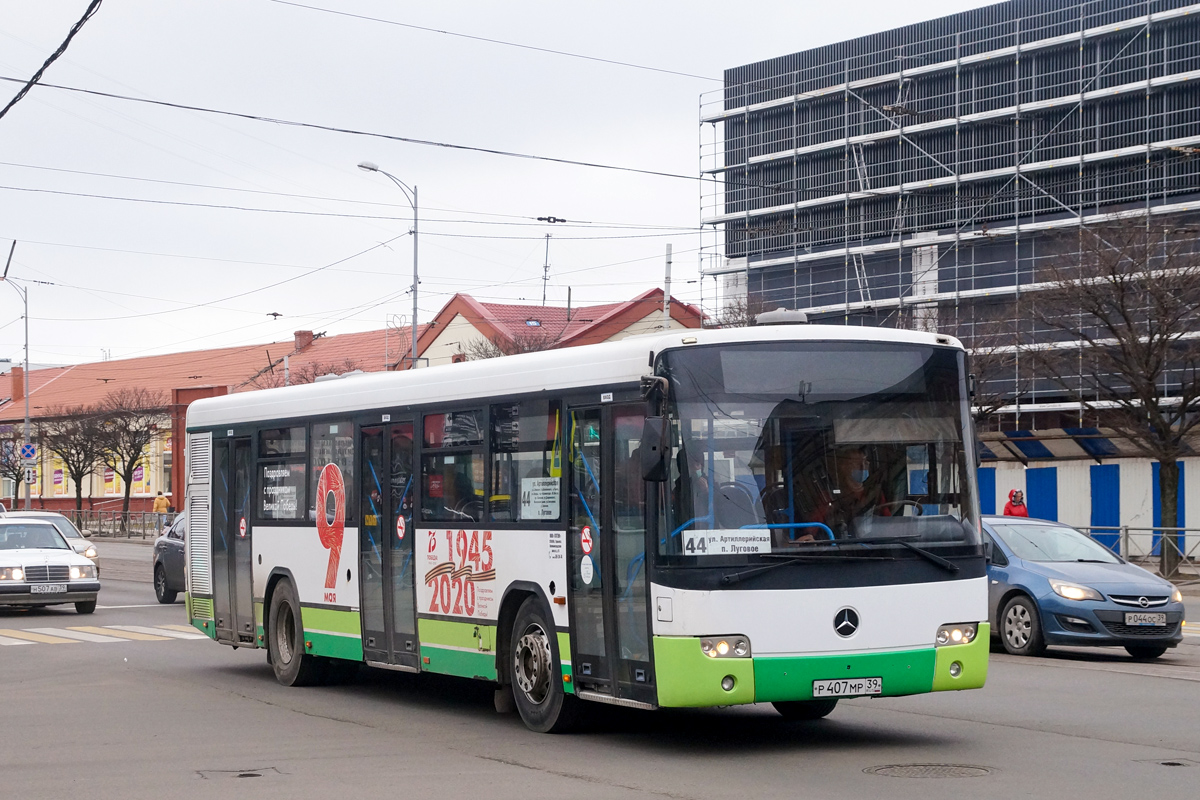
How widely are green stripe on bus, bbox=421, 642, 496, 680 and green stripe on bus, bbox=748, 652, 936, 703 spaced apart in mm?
2314

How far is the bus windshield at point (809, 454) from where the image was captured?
32.1 feet

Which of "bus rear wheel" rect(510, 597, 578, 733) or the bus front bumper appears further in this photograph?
"bus rear wheel" rect(510, 597, 578, 733)

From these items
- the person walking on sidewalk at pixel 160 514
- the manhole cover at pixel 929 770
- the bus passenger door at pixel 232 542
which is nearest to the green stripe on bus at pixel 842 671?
the manhole cover at pixel 929 770

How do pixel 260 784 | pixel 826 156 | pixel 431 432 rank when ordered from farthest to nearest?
pixel 826 156, pixel 431 432, pixel 260 784

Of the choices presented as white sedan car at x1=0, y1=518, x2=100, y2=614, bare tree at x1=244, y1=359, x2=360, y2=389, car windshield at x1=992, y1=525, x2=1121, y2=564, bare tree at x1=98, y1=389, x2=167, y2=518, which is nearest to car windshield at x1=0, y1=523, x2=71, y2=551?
white sedan car at x1=0, y1=518, x2=100, y2=614

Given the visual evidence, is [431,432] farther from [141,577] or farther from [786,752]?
[141,577]

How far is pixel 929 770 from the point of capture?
30.6ft

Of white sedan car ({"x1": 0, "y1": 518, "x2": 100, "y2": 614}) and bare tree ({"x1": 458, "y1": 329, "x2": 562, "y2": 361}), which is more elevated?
bare tree ({"x1": 458, "y1": 329, "x2": 562, "y2": 361})

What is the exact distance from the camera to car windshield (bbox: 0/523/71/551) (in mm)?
25453

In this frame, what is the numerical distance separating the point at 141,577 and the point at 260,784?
28.7 m

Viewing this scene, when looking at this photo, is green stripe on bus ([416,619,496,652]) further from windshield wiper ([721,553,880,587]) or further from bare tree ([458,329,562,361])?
bare tree ([458,329,562,361])

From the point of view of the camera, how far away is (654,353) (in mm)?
10102

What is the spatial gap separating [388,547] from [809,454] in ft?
15.0

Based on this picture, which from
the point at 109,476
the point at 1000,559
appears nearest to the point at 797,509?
the point at 1000,559
